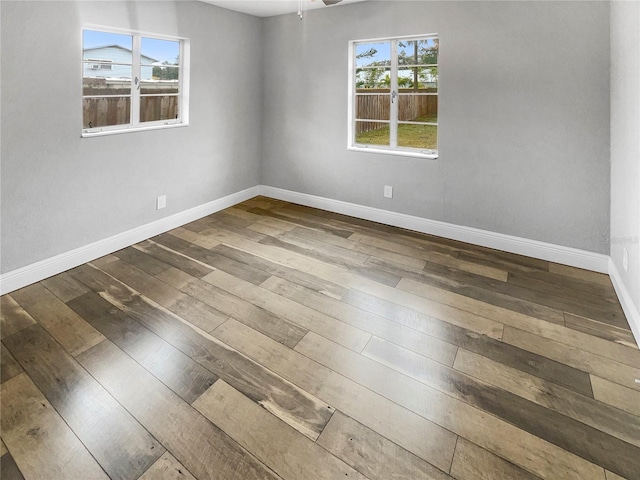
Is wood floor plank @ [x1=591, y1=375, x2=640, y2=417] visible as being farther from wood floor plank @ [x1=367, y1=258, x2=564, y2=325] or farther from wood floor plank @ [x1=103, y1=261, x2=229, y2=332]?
wood floor plank @ [x1=103, y1=261, x2=229, y2=332]

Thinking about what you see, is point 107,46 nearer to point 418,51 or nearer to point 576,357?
point 418,51

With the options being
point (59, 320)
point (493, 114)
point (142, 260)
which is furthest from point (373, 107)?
point (59, 320)

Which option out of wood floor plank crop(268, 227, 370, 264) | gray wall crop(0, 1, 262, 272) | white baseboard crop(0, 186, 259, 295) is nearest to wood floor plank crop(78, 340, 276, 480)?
white baseboard crop(0, 186, 259, 295)

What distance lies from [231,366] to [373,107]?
3301 mm

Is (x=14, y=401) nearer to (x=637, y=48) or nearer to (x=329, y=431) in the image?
(x=329, y=431)

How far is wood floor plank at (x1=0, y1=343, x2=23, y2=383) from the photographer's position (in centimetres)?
185

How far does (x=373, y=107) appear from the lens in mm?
4152

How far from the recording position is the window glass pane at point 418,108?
3684mm

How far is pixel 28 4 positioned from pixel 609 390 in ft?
13.9

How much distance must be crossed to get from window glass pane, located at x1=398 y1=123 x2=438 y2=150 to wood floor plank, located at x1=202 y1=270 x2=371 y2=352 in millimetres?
2391

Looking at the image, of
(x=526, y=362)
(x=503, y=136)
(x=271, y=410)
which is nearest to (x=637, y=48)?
(x=503, y=136)

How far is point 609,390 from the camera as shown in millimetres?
1790

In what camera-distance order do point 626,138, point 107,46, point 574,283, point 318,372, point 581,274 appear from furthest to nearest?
1. point 107,46
2. point 581,274
3. point 574,283
4. point 626,138
5. point 318,372

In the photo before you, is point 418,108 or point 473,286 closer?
point 473,286
